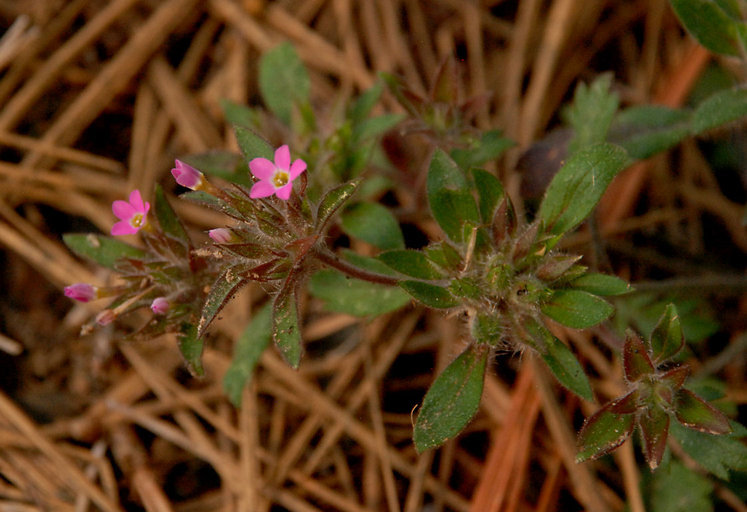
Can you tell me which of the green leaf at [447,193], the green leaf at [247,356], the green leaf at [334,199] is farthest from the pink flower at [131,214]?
the green leaf at [447,193]

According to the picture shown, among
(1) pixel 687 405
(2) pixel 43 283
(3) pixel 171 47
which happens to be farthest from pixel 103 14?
(1) pixel 687 405

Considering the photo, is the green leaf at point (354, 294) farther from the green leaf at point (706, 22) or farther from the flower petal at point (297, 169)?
the green leaf at point (706, 22)

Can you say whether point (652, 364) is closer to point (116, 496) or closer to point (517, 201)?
point (517, 201)

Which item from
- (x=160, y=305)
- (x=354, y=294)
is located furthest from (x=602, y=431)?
(x=160, y=305)

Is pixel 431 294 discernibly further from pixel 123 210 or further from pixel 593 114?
pixel 593 114

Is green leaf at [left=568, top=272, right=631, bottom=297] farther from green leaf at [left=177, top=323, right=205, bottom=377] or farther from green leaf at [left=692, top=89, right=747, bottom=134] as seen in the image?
green leaf at [left=177, top=323, right=205, bottom=377]
